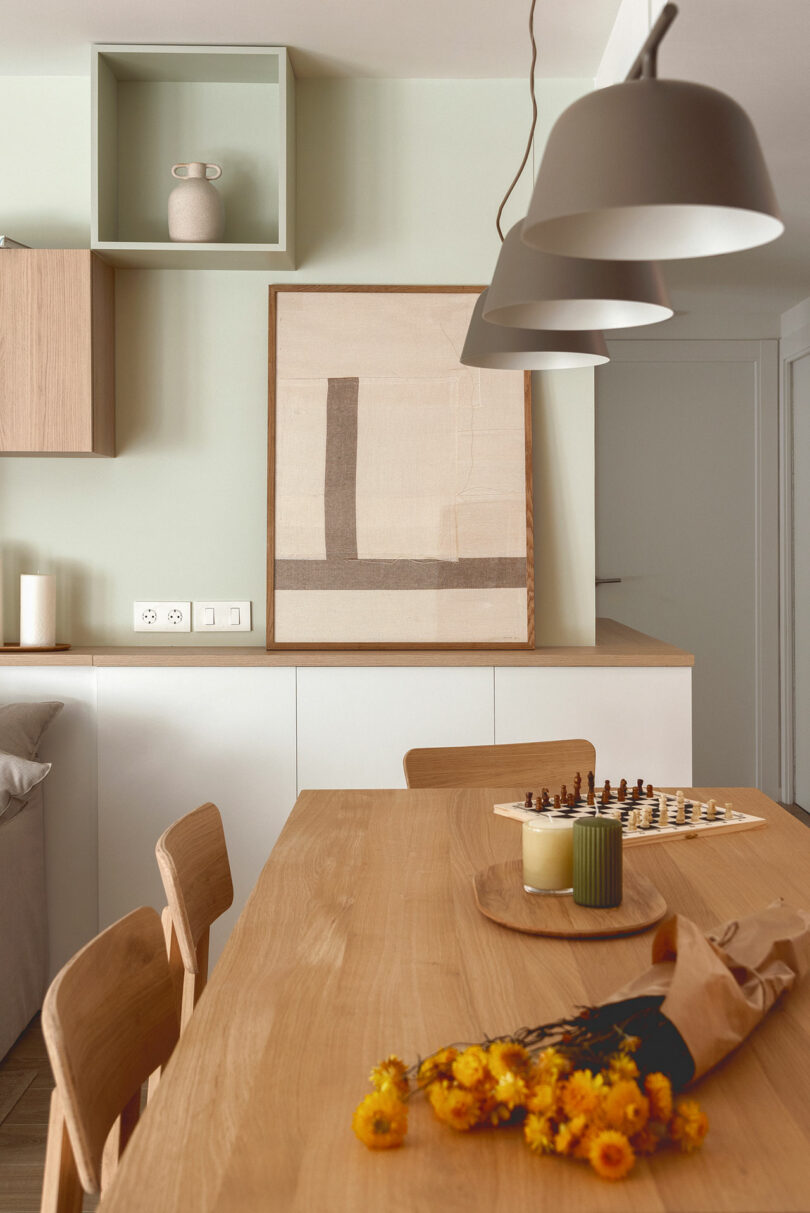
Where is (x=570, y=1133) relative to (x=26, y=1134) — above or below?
above

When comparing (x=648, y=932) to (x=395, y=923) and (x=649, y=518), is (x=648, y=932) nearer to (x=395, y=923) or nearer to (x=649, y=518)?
(x=395, y=923)

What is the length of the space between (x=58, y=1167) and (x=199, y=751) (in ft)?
6.21

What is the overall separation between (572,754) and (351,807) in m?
0.68

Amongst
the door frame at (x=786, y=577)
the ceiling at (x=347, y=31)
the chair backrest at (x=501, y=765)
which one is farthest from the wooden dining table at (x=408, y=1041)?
the door frame at (x=786, y=577)

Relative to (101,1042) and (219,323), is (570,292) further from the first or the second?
(219,323)

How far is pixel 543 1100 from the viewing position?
32.8 inches

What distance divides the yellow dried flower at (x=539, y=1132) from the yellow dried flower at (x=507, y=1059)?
39 millimetres

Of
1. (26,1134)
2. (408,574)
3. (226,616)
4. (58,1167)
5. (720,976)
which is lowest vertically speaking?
(26,1134)

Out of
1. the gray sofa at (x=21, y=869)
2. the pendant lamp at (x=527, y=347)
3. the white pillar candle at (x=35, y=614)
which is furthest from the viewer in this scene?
the white pillar candle at (x=35, y=614)

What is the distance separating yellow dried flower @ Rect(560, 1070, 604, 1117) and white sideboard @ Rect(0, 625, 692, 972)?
6.98 ft

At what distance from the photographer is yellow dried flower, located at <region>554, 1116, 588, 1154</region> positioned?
32.0 inches

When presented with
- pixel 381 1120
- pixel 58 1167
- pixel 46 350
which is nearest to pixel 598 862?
pixel 381 1120

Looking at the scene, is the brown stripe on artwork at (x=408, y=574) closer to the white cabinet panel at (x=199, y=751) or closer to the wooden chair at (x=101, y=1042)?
the white cabinet panel at (x=199, y=751)

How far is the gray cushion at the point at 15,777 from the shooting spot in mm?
2471
